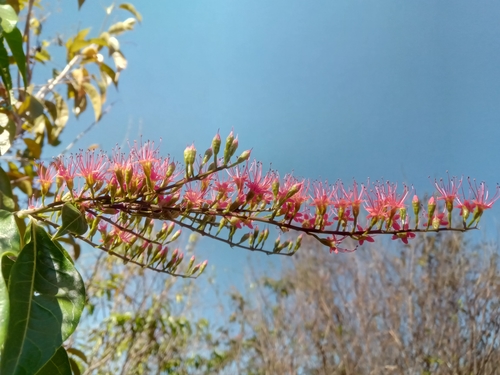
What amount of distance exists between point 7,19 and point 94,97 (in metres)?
0.96

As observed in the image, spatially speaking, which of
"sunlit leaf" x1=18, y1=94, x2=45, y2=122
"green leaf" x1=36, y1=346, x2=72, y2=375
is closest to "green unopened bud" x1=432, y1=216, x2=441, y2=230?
"green leaf" x1=36, y1=346, x2=72, y2=375

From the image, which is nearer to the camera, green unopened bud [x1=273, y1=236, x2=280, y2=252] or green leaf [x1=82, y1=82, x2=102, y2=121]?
green unopened bud [x1=273, y1=236, x2=280, y2=252]

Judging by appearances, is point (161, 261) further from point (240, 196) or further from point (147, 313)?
point (147, 313)

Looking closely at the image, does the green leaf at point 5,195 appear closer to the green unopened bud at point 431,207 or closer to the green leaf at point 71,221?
the green leaf at point 71,221

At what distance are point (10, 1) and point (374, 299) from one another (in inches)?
127

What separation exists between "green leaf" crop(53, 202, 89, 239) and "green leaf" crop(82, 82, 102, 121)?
3.66 ft

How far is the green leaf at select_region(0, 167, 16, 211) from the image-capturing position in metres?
0.83

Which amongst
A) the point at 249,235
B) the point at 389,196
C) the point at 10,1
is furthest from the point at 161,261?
the point at 10,1

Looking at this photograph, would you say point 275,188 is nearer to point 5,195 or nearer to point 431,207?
point 431,207

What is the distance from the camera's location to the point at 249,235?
868mm

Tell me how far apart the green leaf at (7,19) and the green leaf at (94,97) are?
938 mm

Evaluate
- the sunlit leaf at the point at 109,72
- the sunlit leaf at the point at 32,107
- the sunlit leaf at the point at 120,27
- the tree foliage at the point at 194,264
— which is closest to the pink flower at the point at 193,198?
the tree foliage at the point at 194,264

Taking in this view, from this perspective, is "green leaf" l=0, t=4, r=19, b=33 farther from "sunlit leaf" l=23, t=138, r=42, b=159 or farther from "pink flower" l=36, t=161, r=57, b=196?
"sunlit leaf" l=23, t=138, r=42, b=159

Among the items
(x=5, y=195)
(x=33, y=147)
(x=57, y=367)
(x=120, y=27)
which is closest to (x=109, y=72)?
(x=120, y=27)
